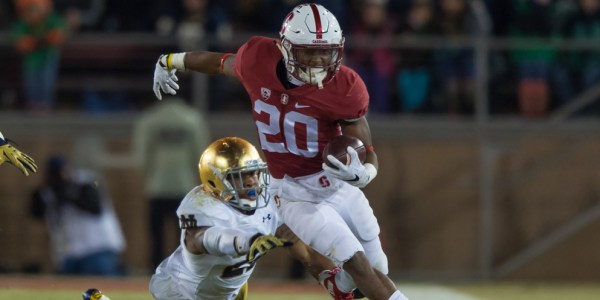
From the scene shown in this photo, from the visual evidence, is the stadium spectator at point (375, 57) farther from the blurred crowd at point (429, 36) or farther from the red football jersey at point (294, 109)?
the red football jersey at point (294, 109)

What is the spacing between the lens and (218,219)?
5.58 metres

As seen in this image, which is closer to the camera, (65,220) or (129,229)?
(65,220)

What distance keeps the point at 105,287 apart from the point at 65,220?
3.65 feet

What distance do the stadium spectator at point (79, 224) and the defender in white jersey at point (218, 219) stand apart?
13.4 feet

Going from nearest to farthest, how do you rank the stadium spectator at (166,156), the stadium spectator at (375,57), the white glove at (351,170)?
the white glove at (351,170) → the stadium spectator at (166,156) → the stadium spectator at (375,57)

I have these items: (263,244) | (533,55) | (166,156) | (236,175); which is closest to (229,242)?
(263,244)

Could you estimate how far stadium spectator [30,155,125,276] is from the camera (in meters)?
9.86

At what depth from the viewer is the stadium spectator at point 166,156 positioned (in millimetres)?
10102

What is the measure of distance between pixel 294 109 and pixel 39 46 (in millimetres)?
4873

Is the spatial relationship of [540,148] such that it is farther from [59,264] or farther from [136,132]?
[59,264]

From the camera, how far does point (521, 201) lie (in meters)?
11.2

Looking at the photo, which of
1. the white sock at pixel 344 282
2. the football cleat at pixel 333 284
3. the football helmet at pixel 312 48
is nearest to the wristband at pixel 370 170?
the football helmet at pixel 312 48

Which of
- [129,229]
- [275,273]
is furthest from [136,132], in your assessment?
[275,273]

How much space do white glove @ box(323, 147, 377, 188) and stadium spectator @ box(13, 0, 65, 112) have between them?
527 cm
